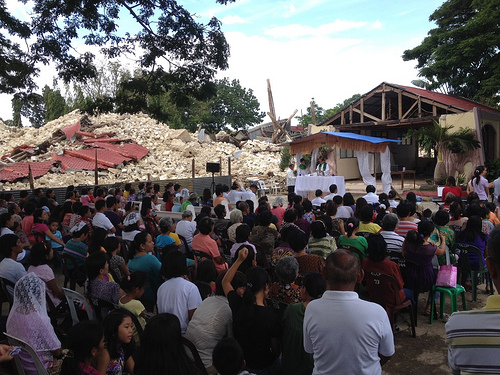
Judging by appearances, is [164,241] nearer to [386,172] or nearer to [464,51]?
[386,172]

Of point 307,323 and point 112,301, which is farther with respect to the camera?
point 112,301

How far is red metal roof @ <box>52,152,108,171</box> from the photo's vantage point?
19.6 meters

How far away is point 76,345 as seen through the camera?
2.21 m

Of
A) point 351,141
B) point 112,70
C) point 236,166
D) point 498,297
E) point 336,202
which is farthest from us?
point 112,70

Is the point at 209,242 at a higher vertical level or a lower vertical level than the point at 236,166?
lower

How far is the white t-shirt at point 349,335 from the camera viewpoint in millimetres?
1927

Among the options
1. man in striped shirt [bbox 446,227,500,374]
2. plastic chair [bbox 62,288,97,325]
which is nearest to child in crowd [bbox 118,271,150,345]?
plastic chair [bbox 62,288,97,325]

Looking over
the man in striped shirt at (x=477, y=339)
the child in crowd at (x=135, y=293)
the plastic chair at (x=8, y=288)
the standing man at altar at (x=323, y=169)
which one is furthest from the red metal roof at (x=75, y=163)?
the man in striped shirt at (x=477, y=339)

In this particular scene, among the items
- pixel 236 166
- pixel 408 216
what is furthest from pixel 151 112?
pixel 236 166

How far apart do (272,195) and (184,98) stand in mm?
10376

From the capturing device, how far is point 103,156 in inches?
851

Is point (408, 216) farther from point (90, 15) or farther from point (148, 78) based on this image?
point (90, 15)

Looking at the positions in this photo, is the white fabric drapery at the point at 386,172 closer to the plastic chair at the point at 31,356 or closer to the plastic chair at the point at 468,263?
the plastic chair at the point at 468,263

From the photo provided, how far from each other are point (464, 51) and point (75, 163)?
66.6 feet
